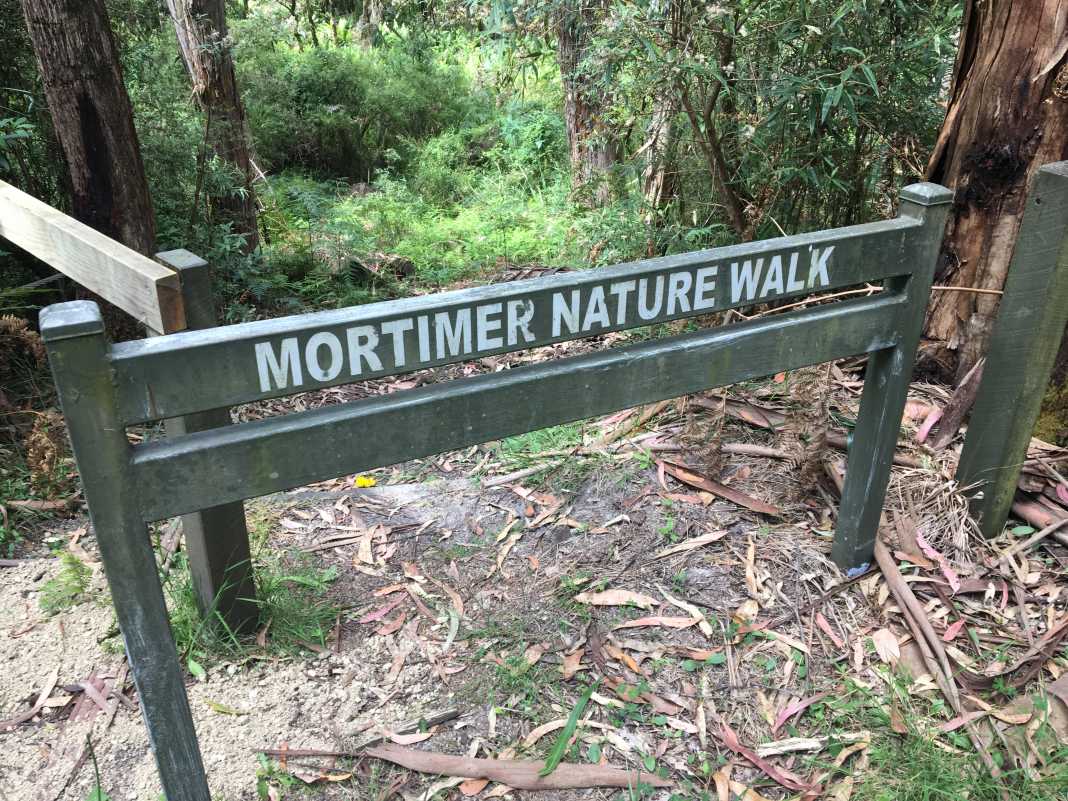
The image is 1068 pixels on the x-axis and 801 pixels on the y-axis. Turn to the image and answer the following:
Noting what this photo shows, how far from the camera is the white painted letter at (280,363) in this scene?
6.64ft

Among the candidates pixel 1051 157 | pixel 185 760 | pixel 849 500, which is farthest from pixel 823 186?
pixel 185 760

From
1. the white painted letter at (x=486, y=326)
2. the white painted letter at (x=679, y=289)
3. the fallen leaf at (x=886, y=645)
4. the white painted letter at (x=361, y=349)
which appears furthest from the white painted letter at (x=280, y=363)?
the fallen leaf at (x=886, y=645)

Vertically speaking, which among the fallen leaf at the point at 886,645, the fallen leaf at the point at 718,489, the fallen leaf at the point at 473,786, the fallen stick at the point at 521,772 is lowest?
the fallen leaf at the point at 473,786

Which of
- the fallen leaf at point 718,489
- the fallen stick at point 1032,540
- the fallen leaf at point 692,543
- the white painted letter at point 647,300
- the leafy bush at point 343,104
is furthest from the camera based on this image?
the leafy bush at point 343,104

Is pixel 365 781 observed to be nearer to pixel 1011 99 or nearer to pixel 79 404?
pixel 79 404

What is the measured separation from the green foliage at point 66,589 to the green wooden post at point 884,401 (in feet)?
9.62

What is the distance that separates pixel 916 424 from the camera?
4051mm

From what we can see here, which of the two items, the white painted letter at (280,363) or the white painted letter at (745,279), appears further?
the white painted letter at (745,279)

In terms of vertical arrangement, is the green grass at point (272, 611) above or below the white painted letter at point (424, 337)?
below

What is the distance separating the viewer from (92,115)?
4898 millimetres

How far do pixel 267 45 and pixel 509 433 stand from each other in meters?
13.3

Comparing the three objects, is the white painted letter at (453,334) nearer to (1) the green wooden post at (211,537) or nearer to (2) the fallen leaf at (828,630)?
(1) the green wooden post at (211,537)

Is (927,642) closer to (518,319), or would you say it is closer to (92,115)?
(518,319)

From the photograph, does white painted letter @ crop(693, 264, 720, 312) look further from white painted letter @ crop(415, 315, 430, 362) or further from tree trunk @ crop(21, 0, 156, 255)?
tree trunk @ crop(21, 0, 156, 255)
